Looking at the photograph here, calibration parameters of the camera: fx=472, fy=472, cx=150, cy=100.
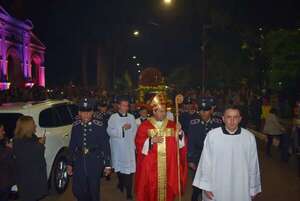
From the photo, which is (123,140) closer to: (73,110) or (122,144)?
(122,144)

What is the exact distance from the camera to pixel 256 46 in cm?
2739

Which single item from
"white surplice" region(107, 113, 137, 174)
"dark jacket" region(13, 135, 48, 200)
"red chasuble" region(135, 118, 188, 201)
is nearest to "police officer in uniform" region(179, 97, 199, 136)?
"white surplice" region(107, 113, 137, 174)

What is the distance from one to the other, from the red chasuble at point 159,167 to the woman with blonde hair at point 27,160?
1.49 m

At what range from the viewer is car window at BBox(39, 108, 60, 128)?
8.72 metres

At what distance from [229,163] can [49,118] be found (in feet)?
15.2

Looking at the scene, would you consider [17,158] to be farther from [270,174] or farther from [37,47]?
[37,47]

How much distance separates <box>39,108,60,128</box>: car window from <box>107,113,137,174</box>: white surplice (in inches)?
43.1

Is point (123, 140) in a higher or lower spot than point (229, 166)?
lower

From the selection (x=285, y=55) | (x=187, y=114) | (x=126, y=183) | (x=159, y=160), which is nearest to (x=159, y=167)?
(x=159, y=160)

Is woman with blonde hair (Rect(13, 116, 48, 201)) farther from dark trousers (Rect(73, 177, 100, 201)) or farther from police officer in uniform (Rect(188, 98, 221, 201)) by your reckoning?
police officer in uniform (Rect(188, 98, 221, 201))

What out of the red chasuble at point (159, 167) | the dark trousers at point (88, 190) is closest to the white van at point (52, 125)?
the dark trousers at point (88, 190)

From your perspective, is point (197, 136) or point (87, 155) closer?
point (87, 155)

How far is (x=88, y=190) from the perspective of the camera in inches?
279

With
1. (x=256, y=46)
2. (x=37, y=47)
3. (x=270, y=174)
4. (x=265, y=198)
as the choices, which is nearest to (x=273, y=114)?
(x=270, y=174)
